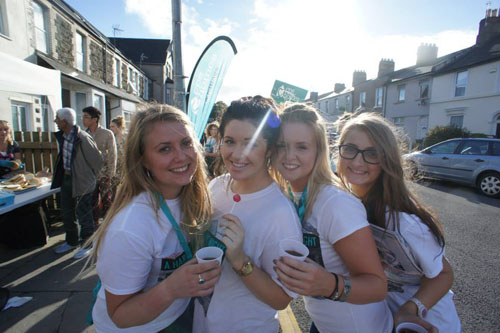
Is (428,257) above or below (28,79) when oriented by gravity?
below

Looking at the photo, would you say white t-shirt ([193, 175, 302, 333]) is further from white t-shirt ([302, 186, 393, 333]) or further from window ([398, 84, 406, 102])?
window ([398, 84, 406, 102])

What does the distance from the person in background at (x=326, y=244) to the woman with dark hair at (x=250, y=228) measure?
0.48 ft

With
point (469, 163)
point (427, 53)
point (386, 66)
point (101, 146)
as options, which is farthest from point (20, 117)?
point (427, 53)

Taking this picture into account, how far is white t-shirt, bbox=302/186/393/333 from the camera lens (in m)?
1.33

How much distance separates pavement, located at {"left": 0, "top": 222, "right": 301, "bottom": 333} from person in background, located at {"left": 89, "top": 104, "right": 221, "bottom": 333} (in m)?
1.53

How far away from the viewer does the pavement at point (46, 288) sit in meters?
2.56

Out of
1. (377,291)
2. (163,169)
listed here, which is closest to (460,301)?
(377,291)

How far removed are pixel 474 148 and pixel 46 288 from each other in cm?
1133

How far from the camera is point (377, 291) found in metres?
1.26

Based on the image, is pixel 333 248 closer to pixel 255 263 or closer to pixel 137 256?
pixel 255 263

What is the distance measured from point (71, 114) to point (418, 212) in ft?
15.5

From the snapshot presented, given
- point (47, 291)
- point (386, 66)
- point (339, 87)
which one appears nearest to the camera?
point (47, 291)

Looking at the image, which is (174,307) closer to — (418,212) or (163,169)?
(163,169)

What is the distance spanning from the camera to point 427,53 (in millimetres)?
26609
